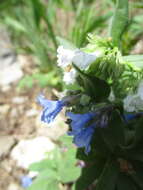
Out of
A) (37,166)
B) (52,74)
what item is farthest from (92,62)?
(52,74)

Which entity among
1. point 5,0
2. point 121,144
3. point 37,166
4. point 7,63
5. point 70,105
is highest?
point 5,0

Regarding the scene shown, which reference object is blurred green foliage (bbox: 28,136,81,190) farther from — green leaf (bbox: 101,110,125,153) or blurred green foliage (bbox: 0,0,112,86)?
blurred green foliage (bbox: 0,0,112,86)

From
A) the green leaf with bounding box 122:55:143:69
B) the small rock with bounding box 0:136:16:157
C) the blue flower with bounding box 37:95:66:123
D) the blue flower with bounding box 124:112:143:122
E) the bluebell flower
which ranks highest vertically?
the green leaf with bounding box 122:55:143:69

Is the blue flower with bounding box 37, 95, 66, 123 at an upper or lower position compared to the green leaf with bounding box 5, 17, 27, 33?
lower

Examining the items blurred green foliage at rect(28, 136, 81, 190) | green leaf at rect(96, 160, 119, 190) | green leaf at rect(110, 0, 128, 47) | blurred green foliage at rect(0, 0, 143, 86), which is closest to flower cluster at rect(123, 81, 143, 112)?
green leaf at rect(110, 0, 128, 47)

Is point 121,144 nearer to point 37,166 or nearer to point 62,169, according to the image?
point 62,169

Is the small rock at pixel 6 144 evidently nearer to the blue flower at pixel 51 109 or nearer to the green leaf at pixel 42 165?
the green leaf at pixel 42 165

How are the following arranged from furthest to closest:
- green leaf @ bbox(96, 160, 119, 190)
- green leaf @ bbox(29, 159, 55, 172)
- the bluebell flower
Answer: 1. the bluebell flower
2. green leaf @ bbox(29, 159, 55, 172)
3. green leaf @ bbox(96, 160, 119, 190)
